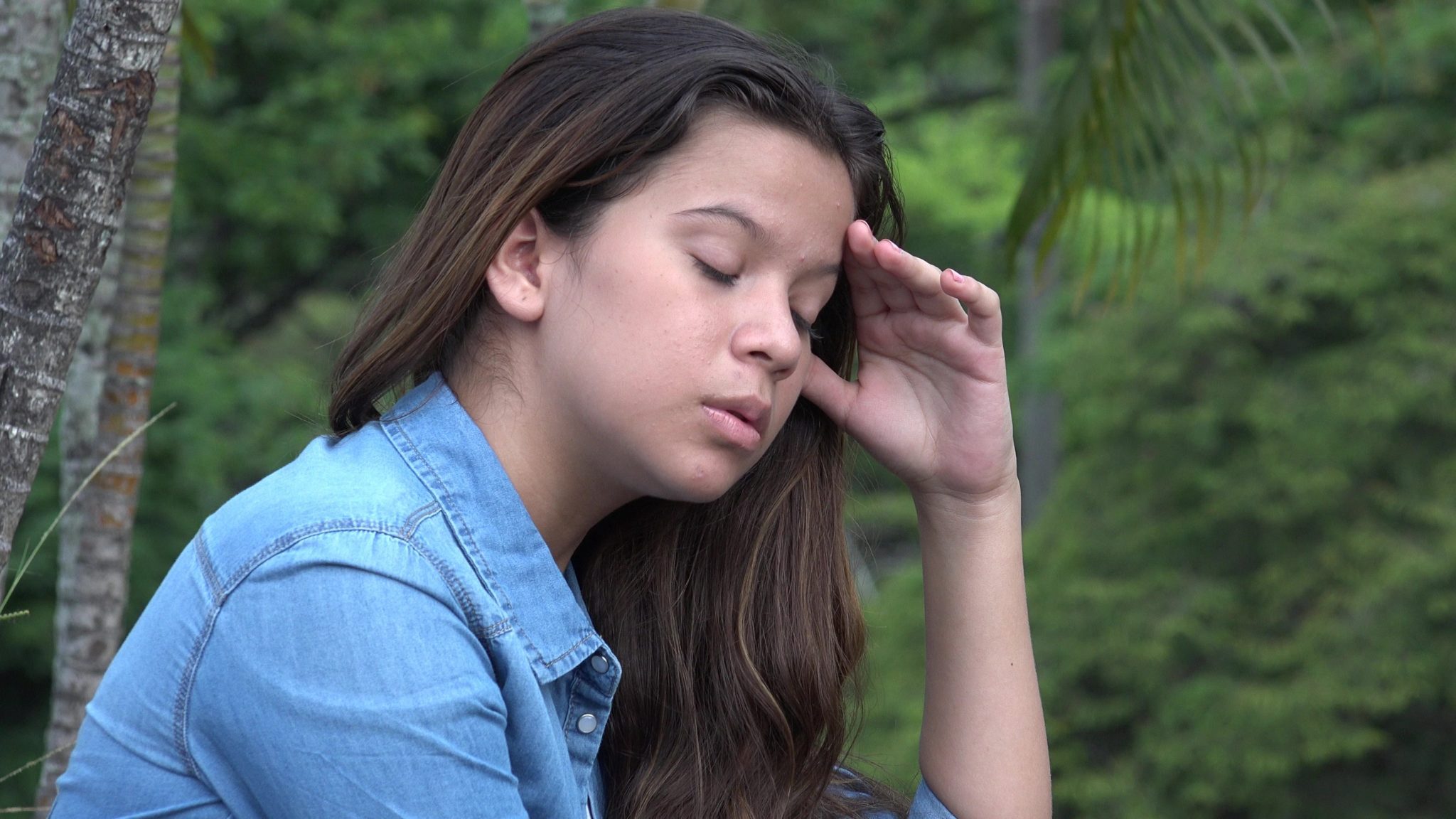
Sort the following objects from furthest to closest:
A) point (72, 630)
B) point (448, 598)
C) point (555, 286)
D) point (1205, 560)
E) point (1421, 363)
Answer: point (1205, 560), point (1421, 363), point (72, 630), point (555, 286), point (448, 598)

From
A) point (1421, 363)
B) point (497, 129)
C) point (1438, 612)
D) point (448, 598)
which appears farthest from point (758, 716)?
point (1421, 363)

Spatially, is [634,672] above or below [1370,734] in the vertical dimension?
above

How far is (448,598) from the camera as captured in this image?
136 centimetres

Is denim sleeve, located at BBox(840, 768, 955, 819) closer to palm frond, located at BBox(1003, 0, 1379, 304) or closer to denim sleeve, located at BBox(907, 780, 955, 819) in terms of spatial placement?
denim sleeve, located at BBox(907, 780, 955, 819)

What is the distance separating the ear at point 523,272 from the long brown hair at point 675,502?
0.02 meters

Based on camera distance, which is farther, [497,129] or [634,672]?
[634,672]

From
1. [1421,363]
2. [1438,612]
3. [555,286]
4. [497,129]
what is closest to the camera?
[555,286]

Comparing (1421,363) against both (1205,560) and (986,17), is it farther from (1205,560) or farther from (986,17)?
(986,17)

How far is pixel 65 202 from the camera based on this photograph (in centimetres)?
137


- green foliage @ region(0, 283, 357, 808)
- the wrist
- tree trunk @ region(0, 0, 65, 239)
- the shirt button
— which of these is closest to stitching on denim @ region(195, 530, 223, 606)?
the shirt button

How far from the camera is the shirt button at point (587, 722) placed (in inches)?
65.6

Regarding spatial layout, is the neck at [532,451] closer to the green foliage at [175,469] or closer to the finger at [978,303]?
the finger at [978,303]

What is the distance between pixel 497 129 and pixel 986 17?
9634 mm

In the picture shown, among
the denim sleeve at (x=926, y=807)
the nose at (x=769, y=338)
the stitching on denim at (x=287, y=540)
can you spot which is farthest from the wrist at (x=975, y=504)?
the stitching on denim at (x=287, y=540)
